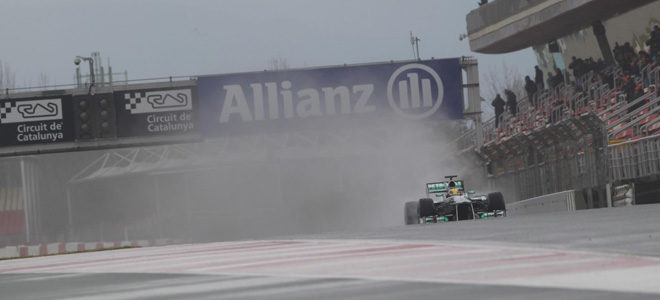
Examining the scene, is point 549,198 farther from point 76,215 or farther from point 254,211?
point 76,215

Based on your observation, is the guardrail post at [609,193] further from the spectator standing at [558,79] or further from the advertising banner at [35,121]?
the spectator standing at [558,79]

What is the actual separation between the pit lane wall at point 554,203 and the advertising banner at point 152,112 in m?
10.4

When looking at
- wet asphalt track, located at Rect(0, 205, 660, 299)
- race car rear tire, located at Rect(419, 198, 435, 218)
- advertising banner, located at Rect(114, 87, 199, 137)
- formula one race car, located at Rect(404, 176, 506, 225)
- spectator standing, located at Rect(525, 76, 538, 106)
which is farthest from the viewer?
spectator standing, located at Rect(525, 76, 538, 106)

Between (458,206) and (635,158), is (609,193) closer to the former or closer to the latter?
(635,158)

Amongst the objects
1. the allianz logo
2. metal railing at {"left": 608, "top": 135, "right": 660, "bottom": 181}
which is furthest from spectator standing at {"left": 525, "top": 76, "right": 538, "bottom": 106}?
metal railing at {"left": 608, "top": 135, "right": 660, "bottom": 181}

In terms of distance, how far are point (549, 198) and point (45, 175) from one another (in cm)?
3808

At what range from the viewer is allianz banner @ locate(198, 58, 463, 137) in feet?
98.5

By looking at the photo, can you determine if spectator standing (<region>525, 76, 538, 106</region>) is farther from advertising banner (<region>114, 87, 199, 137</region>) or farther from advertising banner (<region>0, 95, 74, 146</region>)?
advertising banner (<region>0, 95, 74, 146</region>)

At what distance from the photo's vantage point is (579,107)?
30906 millimetres

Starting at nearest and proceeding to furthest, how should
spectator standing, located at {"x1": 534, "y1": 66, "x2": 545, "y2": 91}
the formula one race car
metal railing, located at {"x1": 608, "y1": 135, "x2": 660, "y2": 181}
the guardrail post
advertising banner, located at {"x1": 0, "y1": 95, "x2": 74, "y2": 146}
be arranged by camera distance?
metal railing, located at {"x1": 608, "y1": 135, "x2": 660, "y2": 181}, the formula one race car, the guardrail post, advertising banner, located at {"x1": 0, "y1": 95, "x2": 74, "y2": 146}, spectator standing, located at {"x1": 534, "y1": 66, "x2": 545, "y2": 91}

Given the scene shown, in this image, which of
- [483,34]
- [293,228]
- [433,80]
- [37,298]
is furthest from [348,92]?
[37,298]

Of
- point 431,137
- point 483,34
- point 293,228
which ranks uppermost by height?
point 483,34

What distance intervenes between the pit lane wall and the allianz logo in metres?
5.04

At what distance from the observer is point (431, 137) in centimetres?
3331
